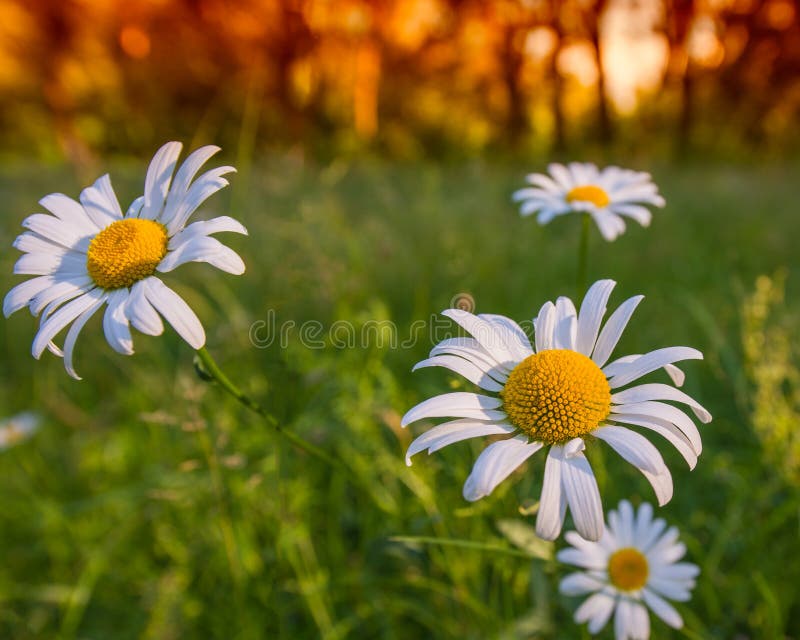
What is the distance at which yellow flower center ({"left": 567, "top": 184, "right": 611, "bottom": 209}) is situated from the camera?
1.69m

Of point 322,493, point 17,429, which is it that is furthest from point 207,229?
point 17,429

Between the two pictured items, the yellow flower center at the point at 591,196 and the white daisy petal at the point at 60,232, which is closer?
the white daisy petal at the point at 60,232

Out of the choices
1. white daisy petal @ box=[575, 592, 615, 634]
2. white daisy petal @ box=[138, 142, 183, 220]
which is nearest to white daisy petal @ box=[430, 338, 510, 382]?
white daisy petal @ box=[575, 592, 615, 634]

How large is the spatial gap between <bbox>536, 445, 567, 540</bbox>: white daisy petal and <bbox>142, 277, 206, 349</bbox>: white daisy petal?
600mm

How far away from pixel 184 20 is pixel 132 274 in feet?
52.3

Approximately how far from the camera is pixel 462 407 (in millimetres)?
1018

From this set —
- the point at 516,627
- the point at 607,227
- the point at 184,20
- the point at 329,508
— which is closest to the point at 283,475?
the point at 329,508

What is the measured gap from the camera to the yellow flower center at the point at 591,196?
169cm

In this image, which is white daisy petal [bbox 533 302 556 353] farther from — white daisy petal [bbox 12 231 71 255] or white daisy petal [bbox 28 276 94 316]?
white daisy petal [bbox 12 231 71 255]

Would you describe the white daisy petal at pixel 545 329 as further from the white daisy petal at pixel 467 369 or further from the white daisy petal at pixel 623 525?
the white daisy petal at pixel 623 525

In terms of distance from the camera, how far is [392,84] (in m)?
16.4

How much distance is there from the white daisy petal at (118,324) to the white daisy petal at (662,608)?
3.79 ft

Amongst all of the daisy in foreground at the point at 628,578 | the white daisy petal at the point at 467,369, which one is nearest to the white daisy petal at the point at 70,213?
the white daisy petal at the point at 467,369

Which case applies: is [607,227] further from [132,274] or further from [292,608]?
[292,608]
